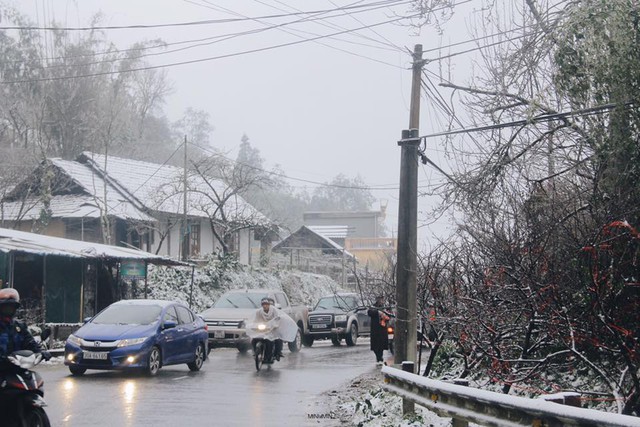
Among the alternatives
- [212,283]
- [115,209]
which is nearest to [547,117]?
[212,283]

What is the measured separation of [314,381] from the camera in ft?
62.7

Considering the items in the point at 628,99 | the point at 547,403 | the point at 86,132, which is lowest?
the point at 547,403

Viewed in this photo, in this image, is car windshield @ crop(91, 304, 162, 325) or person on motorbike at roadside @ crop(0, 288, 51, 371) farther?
car windshield @ crop(91, 304, 162, 325)

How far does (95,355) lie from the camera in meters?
18.0

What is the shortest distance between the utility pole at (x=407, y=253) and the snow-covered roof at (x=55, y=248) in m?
12.7

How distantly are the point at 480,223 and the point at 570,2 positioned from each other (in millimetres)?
3841

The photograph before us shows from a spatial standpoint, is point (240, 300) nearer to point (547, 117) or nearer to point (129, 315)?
point (129, 315)

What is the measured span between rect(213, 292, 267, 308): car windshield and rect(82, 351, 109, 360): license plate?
988 centimetres

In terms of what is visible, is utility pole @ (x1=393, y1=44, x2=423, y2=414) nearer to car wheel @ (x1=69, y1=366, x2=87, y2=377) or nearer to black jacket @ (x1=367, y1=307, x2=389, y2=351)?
car wheel @ (x1=69, y1=366, x2=87, y2=377)

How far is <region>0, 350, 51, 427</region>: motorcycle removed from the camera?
914 centimetres

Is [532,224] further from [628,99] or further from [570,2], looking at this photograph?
[570,2]

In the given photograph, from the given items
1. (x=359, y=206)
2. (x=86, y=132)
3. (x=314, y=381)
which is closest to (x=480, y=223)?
(x=314, y=381)

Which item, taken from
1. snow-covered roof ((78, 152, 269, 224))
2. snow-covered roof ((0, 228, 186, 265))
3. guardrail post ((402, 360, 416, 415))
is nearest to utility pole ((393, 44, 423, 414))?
guardrail post ((402, 360, 416, 415))

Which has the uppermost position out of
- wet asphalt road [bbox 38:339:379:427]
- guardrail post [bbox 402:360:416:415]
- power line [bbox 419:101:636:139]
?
power line [bbox 419:101:636:139]
